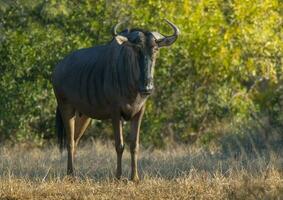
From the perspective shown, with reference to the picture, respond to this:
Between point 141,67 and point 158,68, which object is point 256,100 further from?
point 141,67

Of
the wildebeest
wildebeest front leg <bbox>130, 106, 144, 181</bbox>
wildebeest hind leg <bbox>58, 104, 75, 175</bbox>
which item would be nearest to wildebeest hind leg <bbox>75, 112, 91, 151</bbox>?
the wildebeest

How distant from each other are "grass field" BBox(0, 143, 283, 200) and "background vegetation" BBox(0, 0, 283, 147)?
21.7ft

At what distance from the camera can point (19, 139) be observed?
66.9 ft

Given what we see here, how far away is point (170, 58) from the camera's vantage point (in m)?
20.6

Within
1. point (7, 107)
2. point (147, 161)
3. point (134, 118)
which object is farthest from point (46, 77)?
point (134, 118)

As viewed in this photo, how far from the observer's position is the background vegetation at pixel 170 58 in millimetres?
20188

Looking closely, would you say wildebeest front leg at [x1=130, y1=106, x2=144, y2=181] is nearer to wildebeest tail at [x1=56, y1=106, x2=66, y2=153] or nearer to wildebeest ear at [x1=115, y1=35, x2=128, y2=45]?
wildebeest ear at [x1=115, y1=35, x2=128, y2=45]

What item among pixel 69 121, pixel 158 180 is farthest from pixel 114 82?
pixel 158 180

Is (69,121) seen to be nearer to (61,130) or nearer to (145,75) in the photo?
(61,130)

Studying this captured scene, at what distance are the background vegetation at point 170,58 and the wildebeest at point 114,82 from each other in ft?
22.5

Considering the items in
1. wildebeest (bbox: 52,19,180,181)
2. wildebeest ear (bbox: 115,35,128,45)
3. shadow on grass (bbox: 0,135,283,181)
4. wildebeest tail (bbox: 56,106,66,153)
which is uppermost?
wildebeest ear (bbox: 115,35,128,45)

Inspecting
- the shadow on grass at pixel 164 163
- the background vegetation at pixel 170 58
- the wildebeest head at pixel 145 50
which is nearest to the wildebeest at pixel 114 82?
the wildebeest head at pixel 145 50

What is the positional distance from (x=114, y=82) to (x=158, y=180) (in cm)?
181

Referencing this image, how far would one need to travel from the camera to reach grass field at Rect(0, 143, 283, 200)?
9953 millimetres
